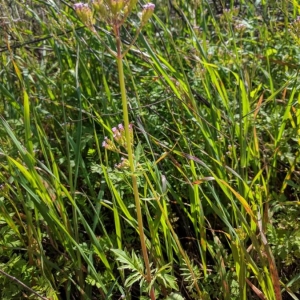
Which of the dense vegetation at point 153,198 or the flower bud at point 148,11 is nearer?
the flower bud at point 148,11

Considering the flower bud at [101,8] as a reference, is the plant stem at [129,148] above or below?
below

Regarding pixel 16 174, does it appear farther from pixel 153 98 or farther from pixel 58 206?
pixel 153 98

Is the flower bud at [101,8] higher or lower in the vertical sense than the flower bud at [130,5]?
higher

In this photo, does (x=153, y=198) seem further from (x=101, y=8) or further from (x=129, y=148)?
(x=101, y=8)

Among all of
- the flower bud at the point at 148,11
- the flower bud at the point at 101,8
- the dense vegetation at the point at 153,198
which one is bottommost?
the dense vegetation at the point at 153,198

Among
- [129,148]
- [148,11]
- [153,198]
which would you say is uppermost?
[148,11]

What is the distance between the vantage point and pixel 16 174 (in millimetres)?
1354

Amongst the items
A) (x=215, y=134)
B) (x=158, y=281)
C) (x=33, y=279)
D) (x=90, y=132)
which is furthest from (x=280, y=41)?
(x=33, y=279)

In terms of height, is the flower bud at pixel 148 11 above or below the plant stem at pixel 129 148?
above

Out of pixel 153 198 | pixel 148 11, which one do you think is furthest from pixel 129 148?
pixel 148 11

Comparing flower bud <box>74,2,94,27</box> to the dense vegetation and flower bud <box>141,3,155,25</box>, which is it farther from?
flower bud <box>141,3,155,25</box>

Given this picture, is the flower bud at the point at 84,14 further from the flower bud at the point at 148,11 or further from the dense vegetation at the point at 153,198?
the flower bud at the point at 148,11

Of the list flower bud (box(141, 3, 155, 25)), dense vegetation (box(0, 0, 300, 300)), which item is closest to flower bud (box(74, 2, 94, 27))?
dense vegetation (box(0, 0, 300, 300))

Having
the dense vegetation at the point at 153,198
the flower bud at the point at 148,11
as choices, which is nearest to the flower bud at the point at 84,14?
the dense vegetation at the point at 153,198
